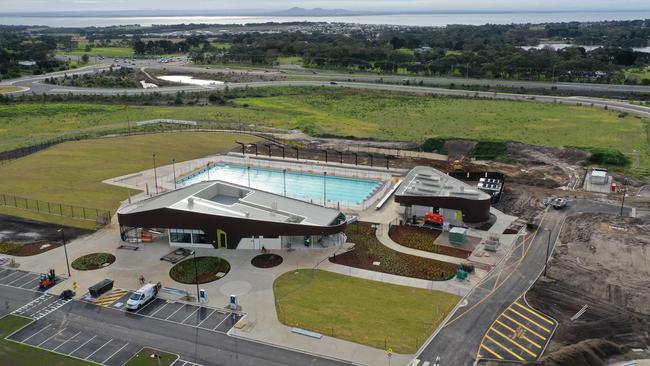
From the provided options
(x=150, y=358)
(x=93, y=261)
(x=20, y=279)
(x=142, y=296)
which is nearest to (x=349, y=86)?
(x=93, y=261)

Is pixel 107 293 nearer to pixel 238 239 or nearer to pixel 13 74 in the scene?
pixel 238 239

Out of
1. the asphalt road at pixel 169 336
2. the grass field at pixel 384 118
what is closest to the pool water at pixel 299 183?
the grass field at pixel 384 118

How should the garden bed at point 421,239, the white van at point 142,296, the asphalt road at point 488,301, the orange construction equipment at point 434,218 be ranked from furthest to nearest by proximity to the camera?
the orange construction equipment at point 434,218, the garden bed at point 421,239, the white van at point 142,296, the asphalt road at point 488,301

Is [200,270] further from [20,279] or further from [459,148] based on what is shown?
[459,148]

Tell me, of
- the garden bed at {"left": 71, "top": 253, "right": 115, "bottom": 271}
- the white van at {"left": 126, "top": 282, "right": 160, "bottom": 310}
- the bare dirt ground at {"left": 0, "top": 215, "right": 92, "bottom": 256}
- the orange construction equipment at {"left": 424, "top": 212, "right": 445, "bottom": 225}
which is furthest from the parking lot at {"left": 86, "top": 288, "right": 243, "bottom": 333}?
the orange construction equipment at {"left": 424, "top": 212, "right": 445, "bottom": 225}

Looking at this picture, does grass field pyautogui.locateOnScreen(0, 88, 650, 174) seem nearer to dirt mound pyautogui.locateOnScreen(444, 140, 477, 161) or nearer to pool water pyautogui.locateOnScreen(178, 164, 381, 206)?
dirt mound pyautogui.locateOnScreen(444, 140, 477, 161)

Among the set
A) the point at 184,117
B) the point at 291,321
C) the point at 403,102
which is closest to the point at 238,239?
the point at 291,321

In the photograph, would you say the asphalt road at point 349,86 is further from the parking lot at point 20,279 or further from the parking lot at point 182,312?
the parking lot at point 182,312
